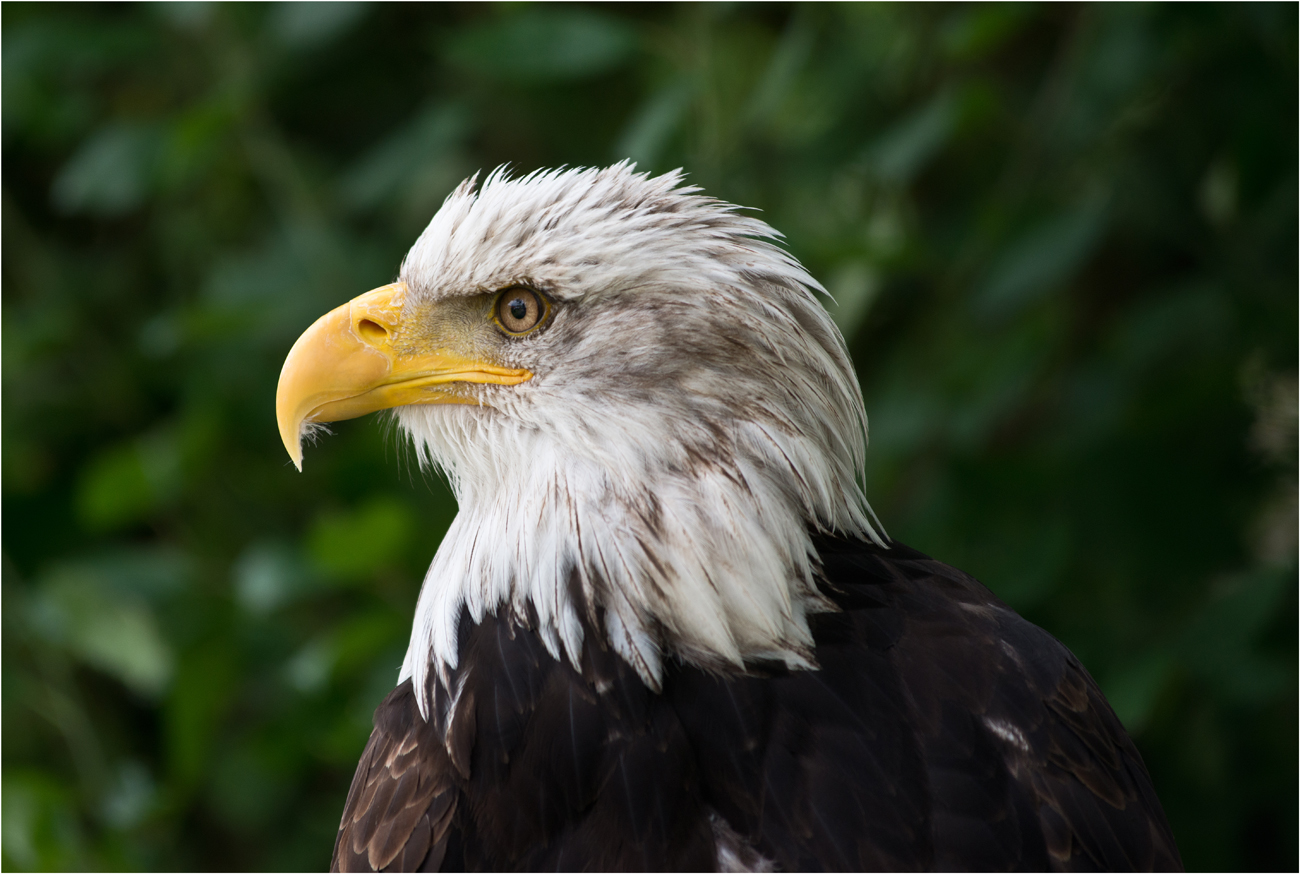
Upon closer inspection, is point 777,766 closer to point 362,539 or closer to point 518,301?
point 518,301

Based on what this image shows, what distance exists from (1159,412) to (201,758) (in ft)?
9.55

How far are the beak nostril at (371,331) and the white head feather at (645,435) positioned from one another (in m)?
0.08

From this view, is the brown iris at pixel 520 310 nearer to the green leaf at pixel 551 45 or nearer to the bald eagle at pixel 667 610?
the bald eagle at pixel 667 610

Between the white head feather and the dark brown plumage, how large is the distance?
0.06m

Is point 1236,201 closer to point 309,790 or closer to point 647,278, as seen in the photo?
point 647,278

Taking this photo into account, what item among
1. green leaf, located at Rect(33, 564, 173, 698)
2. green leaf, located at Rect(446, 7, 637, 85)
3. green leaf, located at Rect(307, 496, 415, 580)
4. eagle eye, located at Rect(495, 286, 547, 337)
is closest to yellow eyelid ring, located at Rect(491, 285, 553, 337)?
eagle eye, located at Rect(495, 286, 547, 337)

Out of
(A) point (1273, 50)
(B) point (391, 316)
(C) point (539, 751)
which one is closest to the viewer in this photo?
(C) point (539, 751)

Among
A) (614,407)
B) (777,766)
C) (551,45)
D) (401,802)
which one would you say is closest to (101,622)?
(551,45)

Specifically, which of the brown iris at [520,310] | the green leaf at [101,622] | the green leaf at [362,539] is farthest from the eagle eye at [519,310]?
the green leaf at [101,622]

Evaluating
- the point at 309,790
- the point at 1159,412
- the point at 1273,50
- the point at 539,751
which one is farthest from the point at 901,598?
the point at 309,790

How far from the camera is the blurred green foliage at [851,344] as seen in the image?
117 inches

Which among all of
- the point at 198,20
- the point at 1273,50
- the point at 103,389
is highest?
the point at 198,20

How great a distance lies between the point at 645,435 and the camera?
5.95 ft

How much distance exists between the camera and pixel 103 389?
13.9 feet
